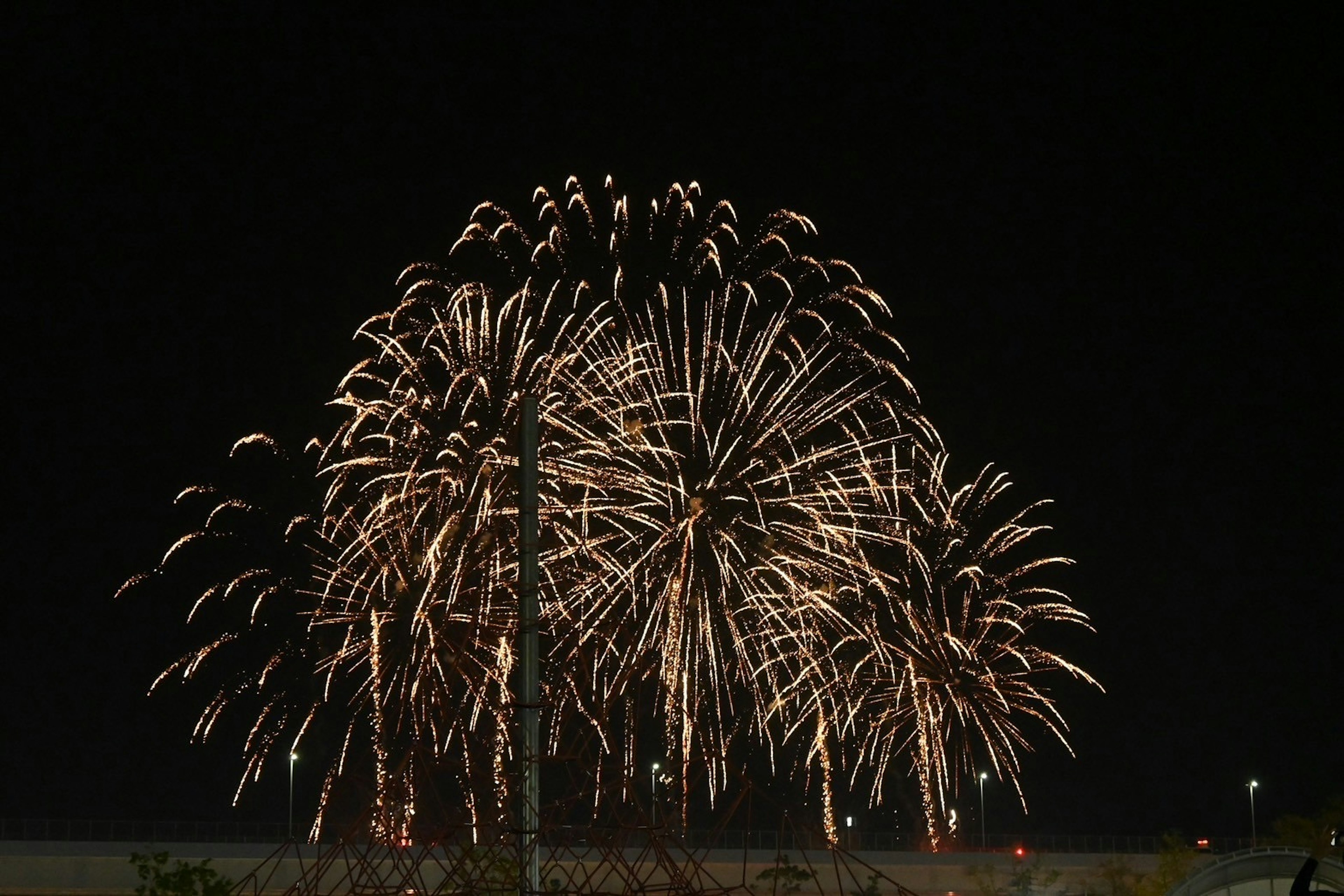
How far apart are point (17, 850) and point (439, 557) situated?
26699 mm

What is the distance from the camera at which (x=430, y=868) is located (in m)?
51.2

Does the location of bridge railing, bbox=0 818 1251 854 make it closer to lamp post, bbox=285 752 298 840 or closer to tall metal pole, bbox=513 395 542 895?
lamp post, bbox=285 752 298 840

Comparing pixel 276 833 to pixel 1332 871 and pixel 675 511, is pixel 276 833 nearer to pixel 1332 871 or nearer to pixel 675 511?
pixel 675 511

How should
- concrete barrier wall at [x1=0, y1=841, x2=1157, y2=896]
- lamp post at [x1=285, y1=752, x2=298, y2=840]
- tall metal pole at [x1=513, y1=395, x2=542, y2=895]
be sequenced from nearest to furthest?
tall metal pole at [x1=513, y1=395, x2=542, y2=895] < concrete barrier wall at [x1=0, y1=841, x2=1157, y2=896] < lamp post at [x1=285, y1=752, x2=298, y2=840]

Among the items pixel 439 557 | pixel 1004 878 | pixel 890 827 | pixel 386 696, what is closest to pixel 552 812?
pixel 439 557

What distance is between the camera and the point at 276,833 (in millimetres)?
73875

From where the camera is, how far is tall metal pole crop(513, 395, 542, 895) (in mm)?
14812

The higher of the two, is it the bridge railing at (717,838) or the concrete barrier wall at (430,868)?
the bridge railing at (717,838)

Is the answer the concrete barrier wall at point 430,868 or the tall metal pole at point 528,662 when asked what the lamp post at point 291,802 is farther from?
the tall metal pole at point 528,662

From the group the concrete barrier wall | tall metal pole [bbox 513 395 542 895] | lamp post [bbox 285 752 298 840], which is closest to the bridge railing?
lamp post [bbox 285 752 298 840]

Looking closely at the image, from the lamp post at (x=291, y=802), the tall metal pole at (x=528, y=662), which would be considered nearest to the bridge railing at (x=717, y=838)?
the lamp post at (x=291, y=802)

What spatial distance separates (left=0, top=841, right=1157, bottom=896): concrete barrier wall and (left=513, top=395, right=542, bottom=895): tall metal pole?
91.4 ft

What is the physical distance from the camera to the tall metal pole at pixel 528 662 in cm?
1481

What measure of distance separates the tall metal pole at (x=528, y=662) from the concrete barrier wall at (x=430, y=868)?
27851 millimetres
